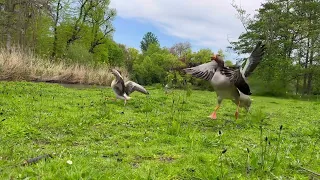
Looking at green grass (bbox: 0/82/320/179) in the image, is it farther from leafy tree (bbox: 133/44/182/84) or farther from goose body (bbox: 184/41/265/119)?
leafy tree (bbox: 133/44/182/84)

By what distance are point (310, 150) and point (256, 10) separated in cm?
2727

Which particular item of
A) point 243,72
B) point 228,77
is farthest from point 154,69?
point 228,77

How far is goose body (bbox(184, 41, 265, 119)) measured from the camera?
6.51m

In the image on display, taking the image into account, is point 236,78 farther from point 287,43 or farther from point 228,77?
point 287,43

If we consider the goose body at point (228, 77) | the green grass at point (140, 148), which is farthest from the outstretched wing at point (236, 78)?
the green grass at point (140, 148)

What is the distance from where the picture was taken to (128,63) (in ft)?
152

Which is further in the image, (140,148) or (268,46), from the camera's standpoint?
(268,46)

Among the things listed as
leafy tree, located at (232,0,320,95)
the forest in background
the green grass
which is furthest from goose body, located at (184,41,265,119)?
leafy tree, located at (232,0,320,95)

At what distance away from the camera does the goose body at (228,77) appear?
6.51 metres

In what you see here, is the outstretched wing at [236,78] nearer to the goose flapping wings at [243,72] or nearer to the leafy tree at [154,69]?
the goose flapping wings at [243,72]

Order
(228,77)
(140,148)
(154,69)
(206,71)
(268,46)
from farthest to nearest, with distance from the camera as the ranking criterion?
(154,69), (268,46), (206,71), (228,77), (140,148)

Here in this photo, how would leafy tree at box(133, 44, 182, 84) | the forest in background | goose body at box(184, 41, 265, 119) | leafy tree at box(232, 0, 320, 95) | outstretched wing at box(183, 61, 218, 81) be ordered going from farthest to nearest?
leafy tree at box(133, 44, 182, 84)
leafy tree at box(232, 0, 320, 95)
the forest in background
outstretched wing at box(183, 61, 218, 81)
goose body at box(184, 41, 265, 119)

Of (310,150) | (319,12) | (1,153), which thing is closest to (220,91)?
(310,150)

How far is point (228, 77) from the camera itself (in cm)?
655
